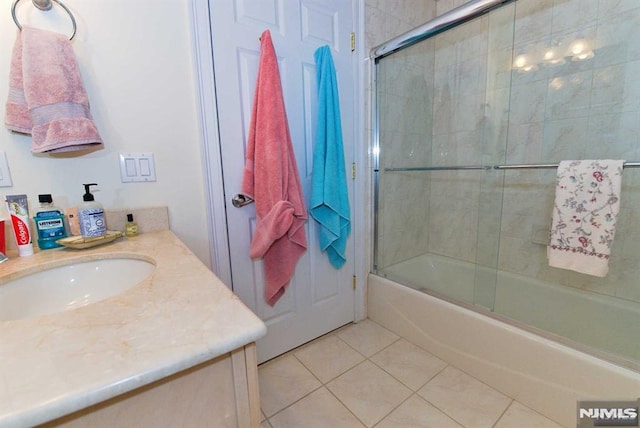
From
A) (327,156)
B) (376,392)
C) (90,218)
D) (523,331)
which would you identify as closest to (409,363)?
(376,392)

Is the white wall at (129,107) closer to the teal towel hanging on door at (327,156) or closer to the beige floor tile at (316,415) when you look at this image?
the teal towel hanging on door at (327,156)

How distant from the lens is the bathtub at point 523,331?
3.43 feet

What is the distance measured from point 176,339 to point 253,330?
0.11 metres

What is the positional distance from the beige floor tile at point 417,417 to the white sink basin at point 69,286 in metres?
1.07

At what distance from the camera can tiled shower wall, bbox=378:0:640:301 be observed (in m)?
1.42

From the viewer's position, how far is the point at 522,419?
112 centimetres

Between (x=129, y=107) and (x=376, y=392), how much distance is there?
157 cm

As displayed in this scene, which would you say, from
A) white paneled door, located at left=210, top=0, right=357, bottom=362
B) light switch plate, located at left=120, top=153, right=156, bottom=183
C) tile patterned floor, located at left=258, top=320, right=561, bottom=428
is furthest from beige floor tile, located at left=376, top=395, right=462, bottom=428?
light switch plate, located at left=120, top=153, right=156, bottom=183

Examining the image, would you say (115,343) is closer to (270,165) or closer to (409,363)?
(270,165)

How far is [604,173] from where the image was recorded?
112cm

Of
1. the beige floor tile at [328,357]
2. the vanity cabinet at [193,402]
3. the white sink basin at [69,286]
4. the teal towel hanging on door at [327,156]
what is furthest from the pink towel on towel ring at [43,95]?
the beige floor tile at [328,357]

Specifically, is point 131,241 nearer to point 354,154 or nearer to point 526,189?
point 354,154

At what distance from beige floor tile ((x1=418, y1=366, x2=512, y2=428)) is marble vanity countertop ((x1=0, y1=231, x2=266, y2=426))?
1173mm

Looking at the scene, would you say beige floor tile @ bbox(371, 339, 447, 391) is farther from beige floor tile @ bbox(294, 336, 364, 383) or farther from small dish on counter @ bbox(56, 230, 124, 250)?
small dish on counter @ bbox(56, 230, 124, 250)
